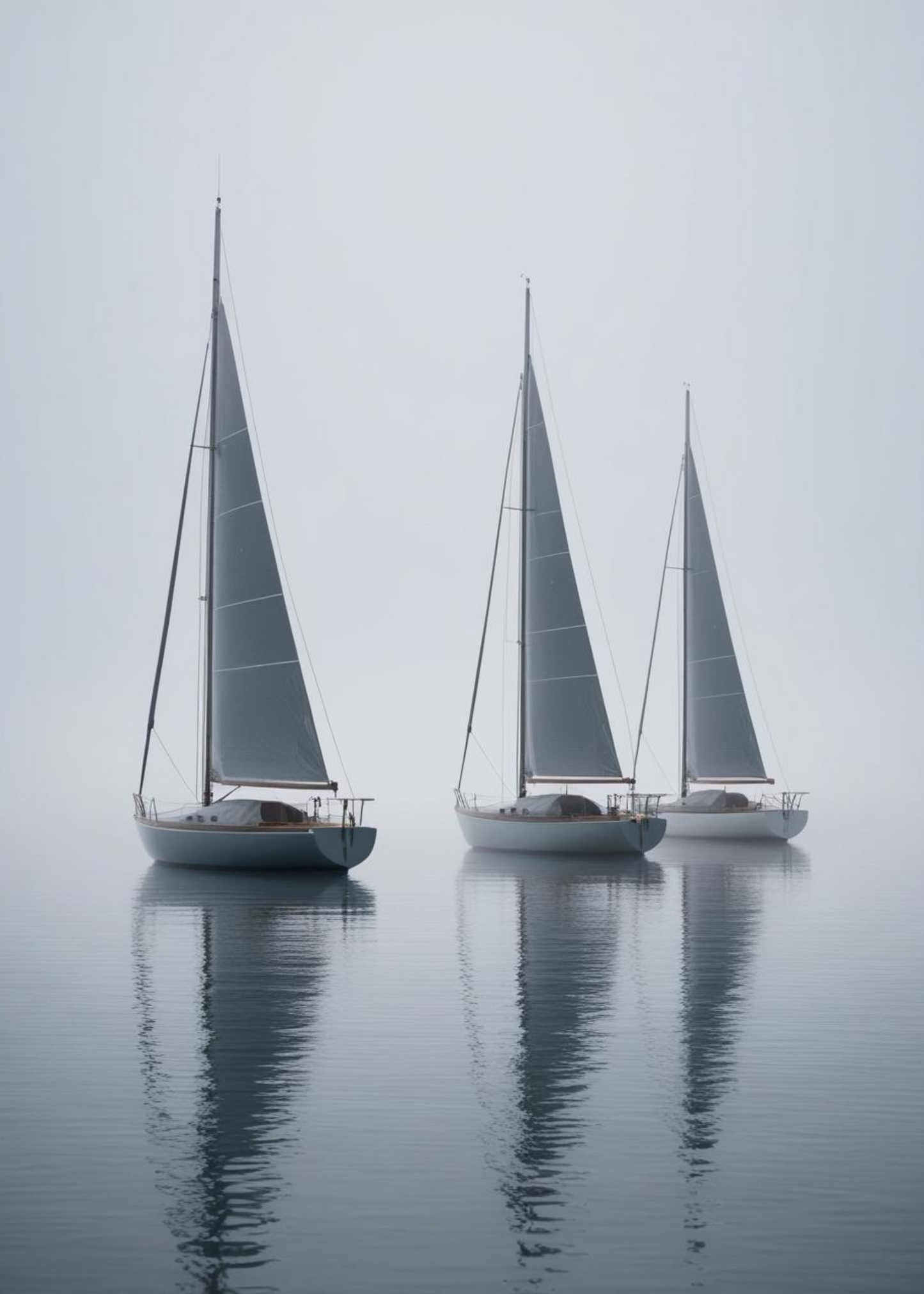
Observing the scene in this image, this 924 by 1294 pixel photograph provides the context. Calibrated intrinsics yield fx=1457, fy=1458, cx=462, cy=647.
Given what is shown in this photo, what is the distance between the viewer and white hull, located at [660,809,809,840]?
194 ft

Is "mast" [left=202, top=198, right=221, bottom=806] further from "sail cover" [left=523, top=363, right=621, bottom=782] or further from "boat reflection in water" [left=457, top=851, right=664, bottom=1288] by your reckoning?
"sail cover" [left=523, top=363, right=621, bottom=782]

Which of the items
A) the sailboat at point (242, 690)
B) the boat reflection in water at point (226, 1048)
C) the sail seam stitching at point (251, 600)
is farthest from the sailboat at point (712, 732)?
the boat reflection in water at point (226, 1048)

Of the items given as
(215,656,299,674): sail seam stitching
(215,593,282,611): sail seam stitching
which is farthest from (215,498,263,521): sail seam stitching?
(215,656,299,674): sail seam stitching

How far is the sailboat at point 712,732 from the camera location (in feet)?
195

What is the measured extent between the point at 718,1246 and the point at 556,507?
41194mm

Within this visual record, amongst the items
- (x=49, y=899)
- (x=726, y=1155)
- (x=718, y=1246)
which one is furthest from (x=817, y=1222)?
(x=49, y=899)

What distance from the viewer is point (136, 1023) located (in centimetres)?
1984

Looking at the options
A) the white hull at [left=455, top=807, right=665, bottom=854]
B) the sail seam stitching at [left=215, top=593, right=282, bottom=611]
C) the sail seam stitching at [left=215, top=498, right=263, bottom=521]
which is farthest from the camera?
the white hull at [left=455, top=807, right=665, bottom=854]

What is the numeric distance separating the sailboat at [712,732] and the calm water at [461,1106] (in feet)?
90.8

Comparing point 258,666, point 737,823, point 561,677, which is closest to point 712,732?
point 737,823

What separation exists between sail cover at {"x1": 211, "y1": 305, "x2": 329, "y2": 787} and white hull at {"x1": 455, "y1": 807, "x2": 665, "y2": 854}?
901 centimetres

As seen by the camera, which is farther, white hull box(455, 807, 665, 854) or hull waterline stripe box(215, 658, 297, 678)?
white hull box(455, 807, 665, 854)

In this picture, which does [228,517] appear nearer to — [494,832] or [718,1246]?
[494,832]

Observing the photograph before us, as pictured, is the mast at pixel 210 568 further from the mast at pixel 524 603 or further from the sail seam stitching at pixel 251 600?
the mast at pixel 524 603
